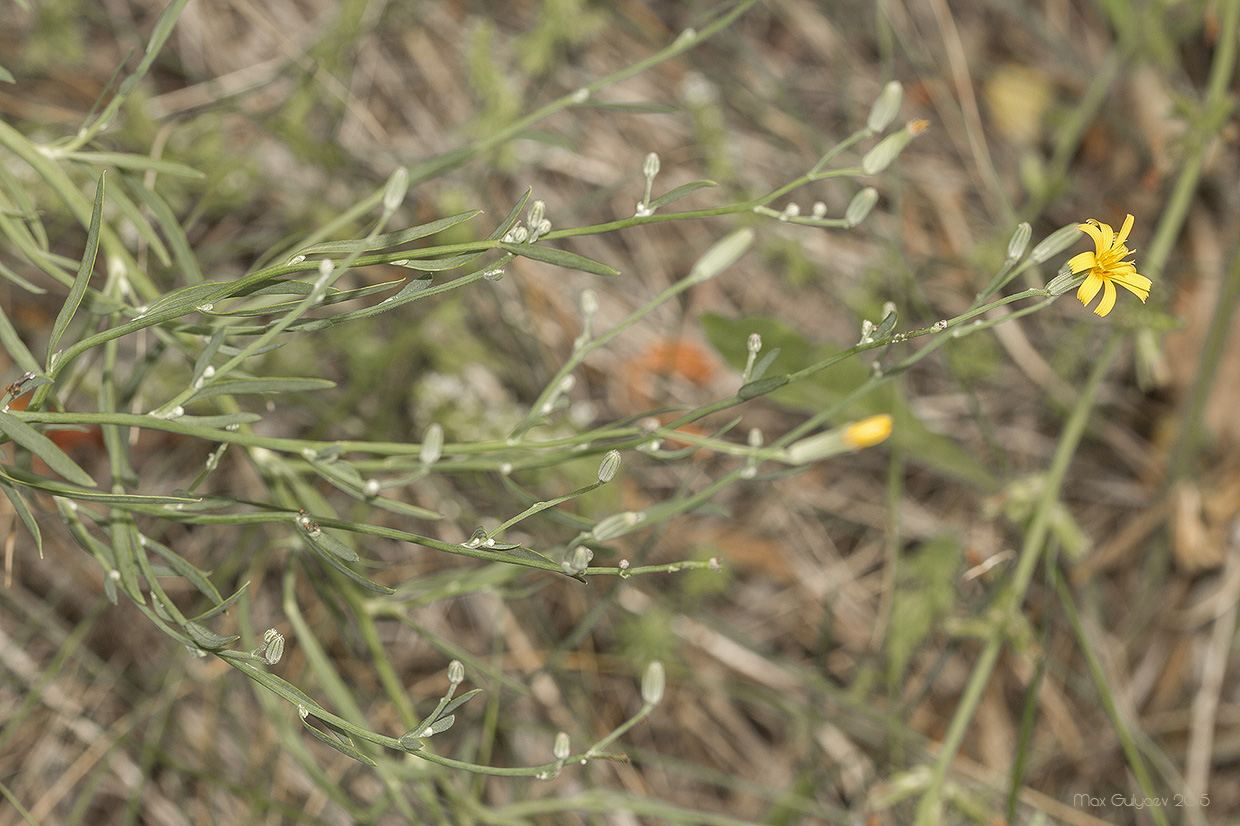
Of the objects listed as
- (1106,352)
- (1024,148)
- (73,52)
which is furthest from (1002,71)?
(73,52)

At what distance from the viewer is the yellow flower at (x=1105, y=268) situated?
1239mm

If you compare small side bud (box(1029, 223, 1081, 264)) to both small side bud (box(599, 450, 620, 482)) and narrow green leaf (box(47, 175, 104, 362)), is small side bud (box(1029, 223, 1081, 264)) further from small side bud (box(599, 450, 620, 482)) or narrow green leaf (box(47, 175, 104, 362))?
narrow green leaf (box(47, 175, 104, 362))

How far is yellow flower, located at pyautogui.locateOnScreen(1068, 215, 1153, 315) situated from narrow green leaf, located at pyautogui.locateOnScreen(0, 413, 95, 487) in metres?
1.45

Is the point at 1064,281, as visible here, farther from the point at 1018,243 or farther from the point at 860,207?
the point at 860,207

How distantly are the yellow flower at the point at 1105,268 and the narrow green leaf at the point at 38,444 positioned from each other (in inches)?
57.2

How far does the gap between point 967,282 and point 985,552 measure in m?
A: 0.97

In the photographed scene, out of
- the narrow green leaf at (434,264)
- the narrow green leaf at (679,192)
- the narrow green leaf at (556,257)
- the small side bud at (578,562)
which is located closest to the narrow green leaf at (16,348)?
the narrow green leaf at (434,264)

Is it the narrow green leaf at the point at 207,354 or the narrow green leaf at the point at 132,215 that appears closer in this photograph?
the narrow green leaf at the point at 207,354

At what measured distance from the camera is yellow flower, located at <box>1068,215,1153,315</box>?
1.24 m

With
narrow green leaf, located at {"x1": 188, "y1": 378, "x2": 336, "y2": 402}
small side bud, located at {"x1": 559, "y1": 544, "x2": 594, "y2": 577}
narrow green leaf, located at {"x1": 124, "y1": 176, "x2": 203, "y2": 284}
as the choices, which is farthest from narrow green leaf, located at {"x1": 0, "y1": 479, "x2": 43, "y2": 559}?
small side bud, located at {"x1": 559, "y1": 544, "x2": 594, "y2": 577}

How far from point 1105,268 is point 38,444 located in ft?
5.09

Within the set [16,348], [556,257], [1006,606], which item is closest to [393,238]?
[556,257]

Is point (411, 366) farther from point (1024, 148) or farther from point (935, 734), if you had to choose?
point (1024, 148)

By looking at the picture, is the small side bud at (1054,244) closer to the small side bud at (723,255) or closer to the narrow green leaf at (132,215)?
the small side bud at (723,255)
